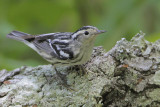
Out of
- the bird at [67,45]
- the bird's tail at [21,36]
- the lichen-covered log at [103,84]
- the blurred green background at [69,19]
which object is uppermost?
the blurred green background at [69,19]

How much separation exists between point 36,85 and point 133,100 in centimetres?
118

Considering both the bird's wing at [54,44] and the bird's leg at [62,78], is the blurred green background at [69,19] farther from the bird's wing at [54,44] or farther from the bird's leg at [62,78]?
the bird's leg at [62,78]

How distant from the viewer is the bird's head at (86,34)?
129 inches

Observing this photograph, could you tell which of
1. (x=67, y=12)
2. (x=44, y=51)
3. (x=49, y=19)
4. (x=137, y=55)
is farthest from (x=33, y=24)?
(x=137, y=55)

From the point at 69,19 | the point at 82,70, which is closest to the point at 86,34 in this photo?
the point at 82,70

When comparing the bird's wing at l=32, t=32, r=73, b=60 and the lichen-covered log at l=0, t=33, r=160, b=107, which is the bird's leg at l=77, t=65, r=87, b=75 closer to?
the lichen-covered log at l=0, t=33, r=160, b=107

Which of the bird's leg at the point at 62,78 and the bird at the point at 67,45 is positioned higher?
the bird at the point at 67,45

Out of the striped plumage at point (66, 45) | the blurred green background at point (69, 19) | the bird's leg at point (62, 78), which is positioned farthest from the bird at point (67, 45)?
the blurred green background at point (69, 19)

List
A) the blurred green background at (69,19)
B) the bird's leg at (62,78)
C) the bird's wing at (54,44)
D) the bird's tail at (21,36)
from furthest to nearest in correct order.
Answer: the blurred green background at (69,19) < the bird's tail at (21,36) < the bird's wing at (54,44) < the bird's leg at (62,78)

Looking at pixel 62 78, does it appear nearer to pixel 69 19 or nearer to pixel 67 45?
pixel 67 45

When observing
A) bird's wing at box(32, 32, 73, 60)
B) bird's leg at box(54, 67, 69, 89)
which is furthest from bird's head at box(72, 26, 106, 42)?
bird's leg at box(54, 67, 69, 89)

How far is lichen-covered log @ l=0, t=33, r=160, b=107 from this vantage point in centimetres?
283

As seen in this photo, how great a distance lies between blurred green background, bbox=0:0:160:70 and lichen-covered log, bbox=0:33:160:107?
817mm

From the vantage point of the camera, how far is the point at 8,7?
4.75 metres
